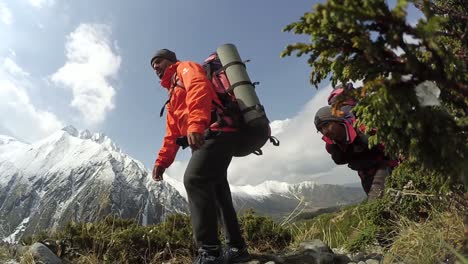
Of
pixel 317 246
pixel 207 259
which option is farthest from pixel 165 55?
pixel 317 246

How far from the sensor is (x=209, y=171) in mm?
4305

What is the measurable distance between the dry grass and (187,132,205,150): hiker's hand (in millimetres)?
2390

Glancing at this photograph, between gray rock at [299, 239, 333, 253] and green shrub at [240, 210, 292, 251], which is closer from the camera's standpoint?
gray rock at [299, 239, 333, 253]

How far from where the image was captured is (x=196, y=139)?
4176 millimetres

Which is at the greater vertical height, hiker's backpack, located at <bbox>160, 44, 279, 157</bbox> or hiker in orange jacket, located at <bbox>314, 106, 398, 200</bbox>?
hiker's backpack, located at <bbox>160, 44, 279, 157</bbox>

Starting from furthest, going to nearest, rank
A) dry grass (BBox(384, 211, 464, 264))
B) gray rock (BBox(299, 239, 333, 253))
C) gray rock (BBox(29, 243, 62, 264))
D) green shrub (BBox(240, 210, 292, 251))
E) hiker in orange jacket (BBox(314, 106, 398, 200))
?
green shrub (BBox(240, 210, 292, 251)) < hiker in orange jacket (BBox(314, 106, 398, 200)) < gray rock (BBox(299, 239, 333, 253)) < gray rock (BBox(29, 243, 62, 264)) < dry grass (BBox(384, 211, 464, 264))

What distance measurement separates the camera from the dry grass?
10.1 feet

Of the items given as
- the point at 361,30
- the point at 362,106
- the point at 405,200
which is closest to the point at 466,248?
the point at 362,106

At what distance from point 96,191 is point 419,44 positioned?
247 inches

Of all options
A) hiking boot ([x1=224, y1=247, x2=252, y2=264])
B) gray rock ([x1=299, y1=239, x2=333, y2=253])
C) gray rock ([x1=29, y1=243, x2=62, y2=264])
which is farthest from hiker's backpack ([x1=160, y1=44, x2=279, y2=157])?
gray rock ([x1=29, y1=243, x2=62, y2=264])

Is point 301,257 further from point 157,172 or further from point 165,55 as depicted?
point 165,55

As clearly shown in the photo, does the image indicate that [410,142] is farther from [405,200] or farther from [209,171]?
[405,200]

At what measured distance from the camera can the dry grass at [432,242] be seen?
3.09 m

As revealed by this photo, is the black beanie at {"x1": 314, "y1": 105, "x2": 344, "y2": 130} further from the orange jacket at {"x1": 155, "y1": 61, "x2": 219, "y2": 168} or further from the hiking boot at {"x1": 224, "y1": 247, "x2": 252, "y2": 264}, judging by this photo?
the hiking boot at {"x1": 224, "y1": 247, "x2": 252, "y2": 264}
